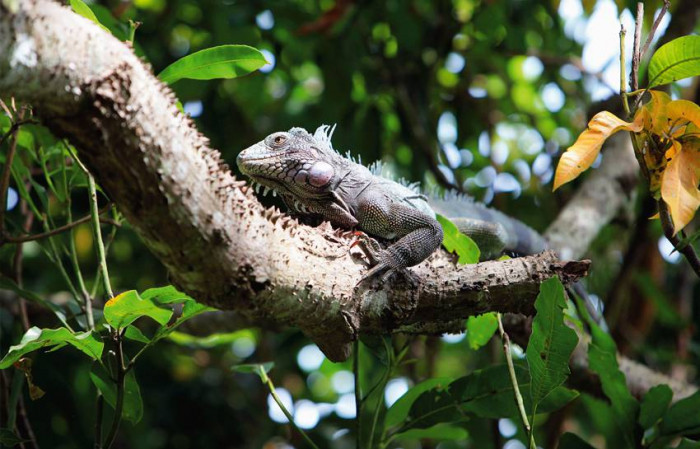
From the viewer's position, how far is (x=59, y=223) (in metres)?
4.58

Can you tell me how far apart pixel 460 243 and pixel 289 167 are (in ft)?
3.19

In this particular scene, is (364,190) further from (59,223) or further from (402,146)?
(402,146)

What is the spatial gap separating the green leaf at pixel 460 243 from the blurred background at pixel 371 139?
197cm

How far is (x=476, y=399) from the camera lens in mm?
3547

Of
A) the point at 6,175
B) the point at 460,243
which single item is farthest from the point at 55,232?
the point at 460,243

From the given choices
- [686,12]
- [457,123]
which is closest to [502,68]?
[457,123]

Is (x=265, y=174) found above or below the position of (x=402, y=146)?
above

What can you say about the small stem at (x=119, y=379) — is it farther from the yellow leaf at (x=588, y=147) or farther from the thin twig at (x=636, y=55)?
the thin twig at (x=636, y=55)

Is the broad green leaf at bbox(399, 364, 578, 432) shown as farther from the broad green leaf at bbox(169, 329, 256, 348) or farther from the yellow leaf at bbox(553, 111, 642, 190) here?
the broad green leaf at bbox(169, 329, 256, 348)

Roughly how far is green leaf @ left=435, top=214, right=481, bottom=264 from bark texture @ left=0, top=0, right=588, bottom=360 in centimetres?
90

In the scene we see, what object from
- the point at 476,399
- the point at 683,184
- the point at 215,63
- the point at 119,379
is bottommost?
the point at 476,399

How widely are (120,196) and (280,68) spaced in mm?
4865

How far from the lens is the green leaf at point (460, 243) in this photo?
346 centimetres

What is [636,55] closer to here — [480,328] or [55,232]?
[480,328]
